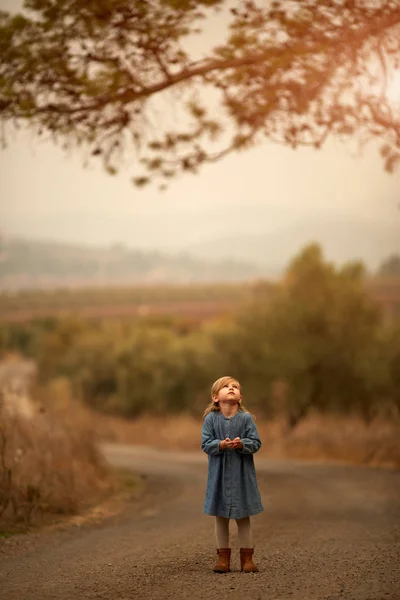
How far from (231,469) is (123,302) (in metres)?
125

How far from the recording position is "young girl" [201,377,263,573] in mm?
7988

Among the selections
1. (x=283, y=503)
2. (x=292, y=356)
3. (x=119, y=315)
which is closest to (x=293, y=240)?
(x=119, y=315)

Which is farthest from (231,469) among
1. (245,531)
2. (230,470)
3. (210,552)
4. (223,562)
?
(210,552)

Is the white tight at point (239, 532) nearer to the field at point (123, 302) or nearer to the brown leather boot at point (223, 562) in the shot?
the brown leather boot at point (223, 562)

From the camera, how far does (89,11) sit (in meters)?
11.9

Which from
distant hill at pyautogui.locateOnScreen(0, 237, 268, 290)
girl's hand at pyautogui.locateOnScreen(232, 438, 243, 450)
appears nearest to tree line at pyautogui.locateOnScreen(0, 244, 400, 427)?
Answer: girl's hand at pyautogui.locateOnScreen(232, 438, 243, 450)

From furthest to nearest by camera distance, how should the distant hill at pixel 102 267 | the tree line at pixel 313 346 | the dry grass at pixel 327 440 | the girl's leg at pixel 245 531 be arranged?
the distant hill at pixel 102 267 < the tree line at pixel 313 346 < the dry grass at pixel 327 440 < the girl's leg at pixel 245 531

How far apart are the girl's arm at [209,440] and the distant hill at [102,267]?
66381 mm

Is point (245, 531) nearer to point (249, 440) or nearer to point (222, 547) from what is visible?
point (222, 547)

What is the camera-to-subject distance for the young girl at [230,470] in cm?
799

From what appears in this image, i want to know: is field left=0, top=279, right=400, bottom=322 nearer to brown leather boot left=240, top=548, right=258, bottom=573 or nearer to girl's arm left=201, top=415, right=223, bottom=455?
girl's arm left=201, top=415, right=223, bottom=455

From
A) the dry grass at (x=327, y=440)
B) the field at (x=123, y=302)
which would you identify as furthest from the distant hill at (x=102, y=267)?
the dry grass at (x=327, y=440)

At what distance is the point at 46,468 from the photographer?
43.4 feet

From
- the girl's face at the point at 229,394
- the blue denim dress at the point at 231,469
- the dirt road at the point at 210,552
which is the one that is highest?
the girl's face at the point at 229,394
